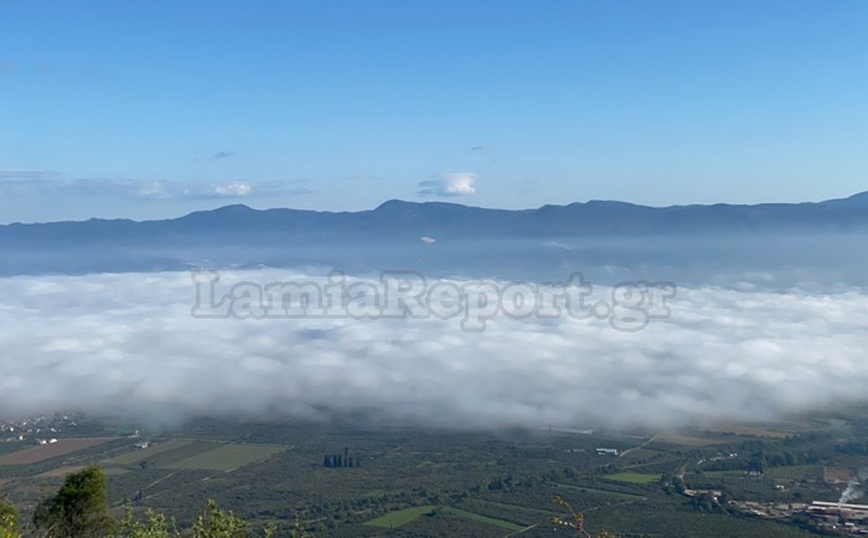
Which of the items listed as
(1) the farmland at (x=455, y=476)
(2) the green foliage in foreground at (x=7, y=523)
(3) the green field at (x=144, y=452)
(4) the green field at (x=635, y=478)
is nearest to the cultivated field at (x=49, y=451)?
(1) the farmland at (x=455, y=476)

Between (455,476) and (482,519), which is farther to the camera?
(455,476)

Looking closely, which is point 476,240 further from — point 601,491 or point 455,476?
point 601,491

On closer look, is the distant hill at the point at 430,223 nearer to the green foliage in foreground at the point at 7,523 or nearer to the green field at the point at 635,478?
the green field at the point at 635,478

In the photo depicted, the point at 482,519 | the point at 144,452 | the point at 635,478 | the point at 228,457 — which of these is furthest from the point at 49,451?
the point at 635,478

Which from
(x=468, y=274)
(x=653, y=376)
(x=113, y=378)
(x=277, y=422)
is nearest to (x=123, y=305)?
(x=113, y=378)

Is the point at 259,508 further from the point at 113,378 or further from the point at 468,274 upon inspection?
the point at 468,274

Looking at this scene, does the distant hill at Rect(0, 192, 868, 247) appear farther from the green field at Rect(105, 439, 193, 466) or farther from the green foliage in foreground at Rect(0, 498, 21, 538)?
the green foliage in foreground at Rect(0, 498, 21, 538)
